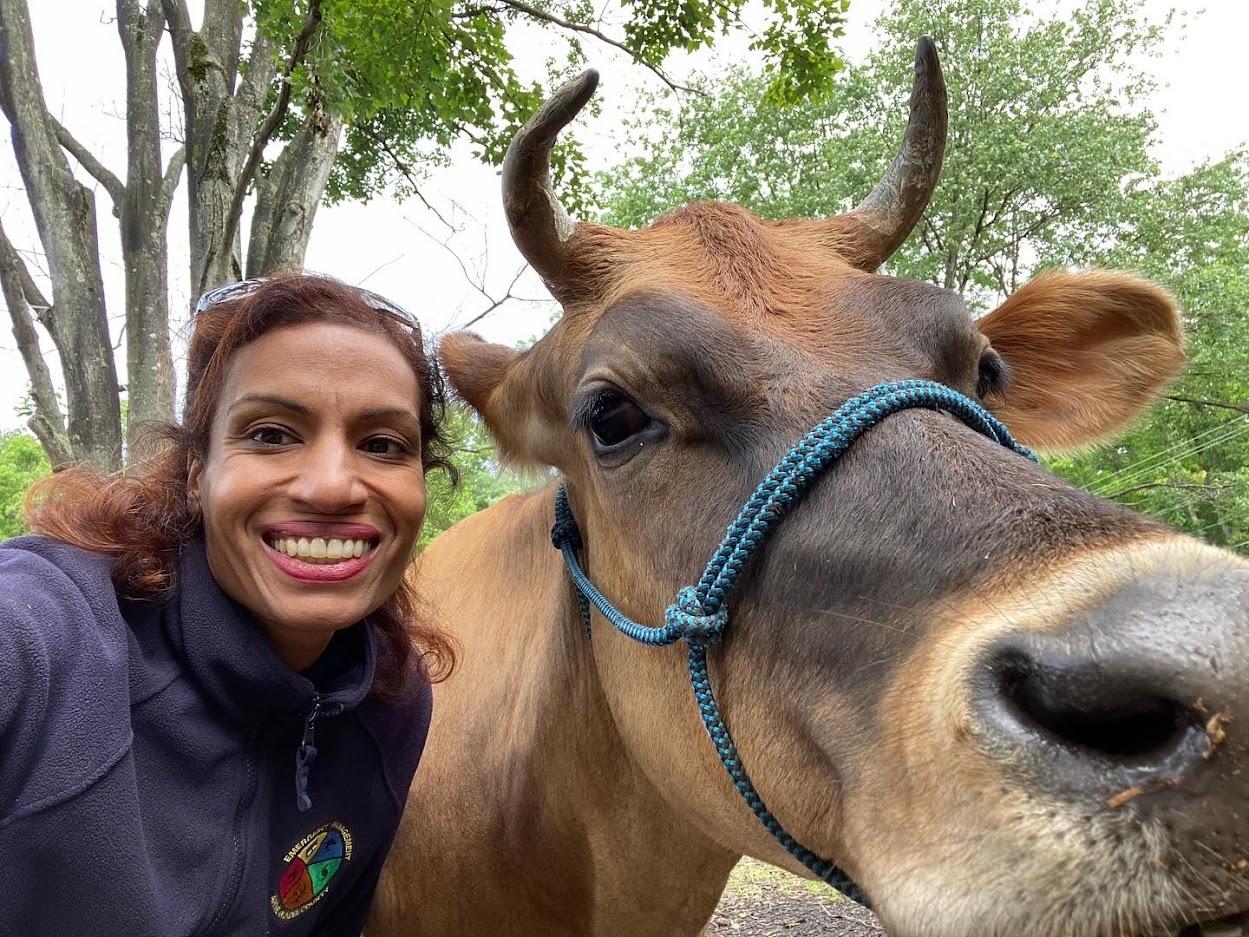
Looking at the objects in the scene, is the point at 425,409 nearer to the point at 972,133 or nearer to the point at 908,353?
the point at 908,353

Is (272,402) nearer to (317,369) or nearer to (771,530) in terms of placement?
(317,369)

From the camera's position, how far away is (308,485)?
2041 mm

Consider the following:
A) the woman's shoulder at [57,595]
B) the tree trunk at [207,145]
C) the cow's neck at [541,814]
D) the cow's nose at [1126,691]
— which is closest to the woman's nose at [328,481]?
the woman's shoulder at [57,595]

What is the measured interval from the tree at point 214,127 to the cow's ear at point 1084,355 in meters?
3.39

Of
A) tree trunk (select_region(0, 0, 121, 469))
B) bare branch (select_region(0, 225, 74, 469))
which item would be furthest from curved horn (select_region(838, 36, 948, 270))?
bare branch (select_region(0, 225, 74, 469))

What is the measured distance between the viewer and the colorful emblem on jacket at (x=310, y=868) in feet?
7.21

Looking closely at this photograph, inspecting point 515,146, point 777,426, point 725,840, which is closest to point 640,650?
point 725,840

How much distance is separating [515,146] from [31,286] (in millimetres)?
5355

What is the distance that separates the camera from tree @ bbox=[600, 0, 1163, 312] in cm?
1947

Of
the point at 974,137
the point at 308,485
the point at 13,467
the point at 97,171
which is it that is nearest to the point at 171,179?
the point at 97,171

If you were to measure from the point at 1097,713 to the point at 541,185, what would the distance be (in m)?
1.92

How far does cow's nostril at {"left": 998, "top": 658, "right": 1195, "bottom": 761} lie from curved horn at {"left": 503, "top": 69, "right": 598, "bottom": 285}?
5.76 ft

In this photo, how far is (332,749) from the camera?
235 cm

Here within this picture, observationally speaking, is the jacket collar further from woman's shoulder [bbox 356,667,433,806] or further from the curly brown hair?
woman's shoulder [bbox 356,667,433,806]
